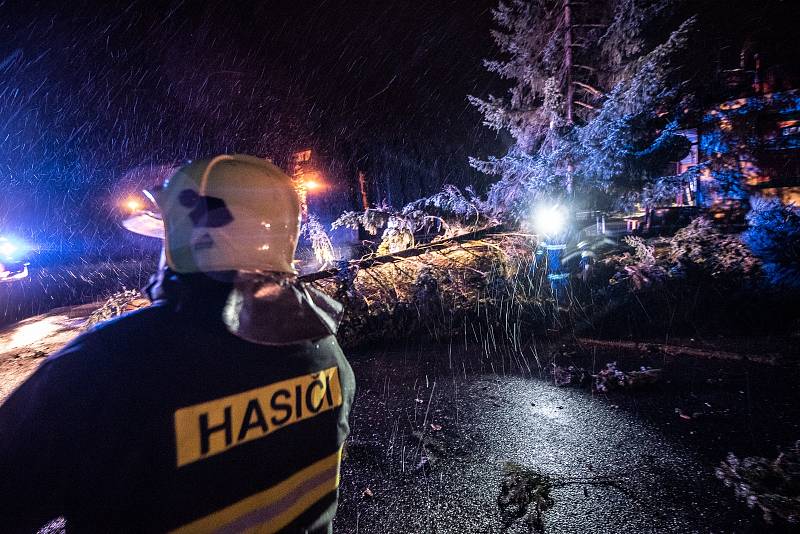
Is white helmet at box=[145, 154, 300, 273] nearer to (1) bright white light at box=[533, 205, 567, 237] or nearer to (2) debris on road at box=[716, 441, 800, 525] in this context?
(2) debris on road at box=[716, 441, 800, 525]

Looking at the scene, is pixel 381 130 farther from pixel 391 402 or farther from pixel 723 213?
pixel 391 402

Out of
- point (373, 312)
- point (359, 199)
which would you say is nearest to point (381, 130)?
point (359, 199)

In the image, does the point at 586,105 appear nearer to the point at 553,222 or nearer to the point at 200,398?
the point at 553,222

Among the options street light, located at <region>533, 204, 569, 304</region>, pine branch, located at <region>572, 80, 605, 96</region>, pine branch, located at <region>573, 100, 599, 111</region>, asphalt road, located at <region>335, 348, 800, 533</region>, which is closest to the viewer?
asphalt road, located at <region>335, 348, 800, 533</region>

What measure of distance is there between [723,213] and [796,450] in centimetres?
1089

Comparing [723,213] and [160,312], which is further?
[723,213]

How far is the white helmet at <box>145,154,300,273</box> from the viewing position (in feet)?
3.53

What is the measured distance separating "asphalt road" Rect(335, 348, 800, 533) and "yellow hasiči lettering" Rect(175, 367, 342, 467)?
1877 mm

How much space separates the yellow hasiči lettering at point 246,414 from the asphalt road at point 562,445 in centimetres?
188

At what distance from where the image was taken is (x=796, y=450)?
9.80 feet

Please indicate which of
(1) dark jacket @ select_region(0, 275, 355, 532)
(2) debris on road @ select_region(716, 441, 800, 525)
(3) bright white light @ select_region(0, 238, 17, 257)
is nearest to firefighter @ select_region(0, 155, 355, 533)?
(1) dark jacket @ select_region(0, 275, 355, 532)

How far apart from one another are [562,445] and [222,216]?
11.3 feet

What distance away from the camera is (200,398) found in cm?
92

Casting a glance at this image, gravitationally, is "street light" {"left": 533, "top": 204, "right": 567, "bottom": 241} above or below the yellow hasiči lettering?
above
